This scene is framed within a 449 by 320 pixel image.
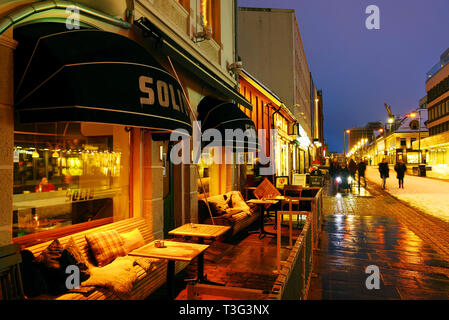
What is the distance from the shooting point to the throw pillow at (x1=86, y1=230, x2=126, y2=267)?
452 cm

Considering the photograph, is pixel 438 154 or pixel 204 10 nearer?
pixel 204 10

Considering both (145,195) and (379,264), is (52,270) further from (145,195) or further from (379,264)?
(379,264)

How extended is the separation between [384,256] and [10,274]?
6.92 metres

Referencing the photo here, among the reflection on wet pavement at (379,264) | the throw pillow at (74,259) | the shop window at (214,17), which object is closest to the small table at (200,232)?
the throw pillow at (74,259)

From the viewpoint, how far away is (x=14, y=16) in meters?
3.36

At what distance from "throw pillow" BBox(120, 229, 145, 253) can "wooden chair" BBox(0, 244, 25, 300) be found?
1.90 metres

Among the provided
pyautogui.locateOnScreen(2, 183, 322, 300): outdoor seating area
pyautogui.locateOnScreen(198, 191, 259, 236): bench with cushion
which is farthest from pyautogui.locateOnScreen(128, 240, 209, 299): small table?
pyautogui.locateOnScreen(198, 191, 259, 236): bench with cushion

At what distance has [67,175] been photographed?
4.94 m

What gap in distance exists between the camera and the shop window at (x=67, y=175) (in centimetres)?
411

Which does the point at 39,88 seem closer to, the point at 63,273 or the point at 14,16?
the point at 14,16

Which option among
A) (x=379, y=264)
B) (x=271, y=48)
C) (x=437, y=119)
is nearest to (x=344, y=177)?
(x=271, y=48)
